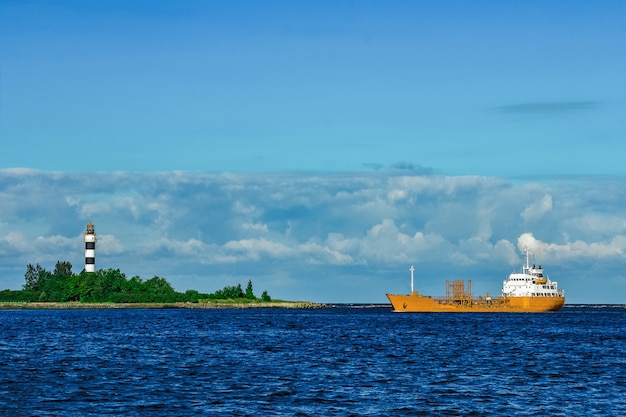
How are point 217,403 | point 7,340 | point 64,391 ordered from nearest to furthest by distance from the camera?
1. point 217,403
2. point 64,391
3. point 7,340

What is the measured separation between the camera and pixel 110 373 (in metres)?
59.9

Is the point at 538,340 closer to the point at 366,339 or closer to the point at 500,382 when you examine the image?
the point at 366,339

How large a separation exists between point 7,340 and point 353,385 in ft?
181

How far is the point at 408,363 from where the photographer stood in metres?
68.8

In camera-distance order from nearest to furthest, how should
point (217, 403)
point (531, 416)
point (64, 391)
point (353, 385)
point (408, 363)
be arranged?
point (531, 416) → point (217, 403) → point (64, 391) → point (353, 385) → point (408, 363)

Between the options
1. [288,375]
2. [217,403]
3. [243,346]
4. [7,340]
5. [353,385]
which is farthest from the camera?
[7,340]

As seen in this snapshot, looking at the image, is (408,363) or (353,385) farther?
(408,363)

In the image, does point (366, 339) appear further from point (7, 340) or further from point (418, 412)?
point (418, 412)

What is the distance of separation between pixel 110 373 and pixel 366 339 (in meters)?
46.5

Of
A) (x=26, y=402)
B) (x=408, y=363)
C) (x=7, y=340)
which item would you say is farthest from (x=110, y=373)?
(x=7, y=340)

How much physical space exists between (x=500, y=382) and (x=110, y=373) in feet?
83.3

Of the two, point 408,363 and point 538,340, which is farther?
point 538,340

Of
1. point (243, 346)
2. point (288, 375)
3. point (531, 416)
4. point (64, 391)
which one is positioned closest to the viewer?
point (531, 416)

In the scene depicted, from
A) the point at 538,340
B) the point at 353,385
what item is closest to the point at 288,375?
the point at 353,385
